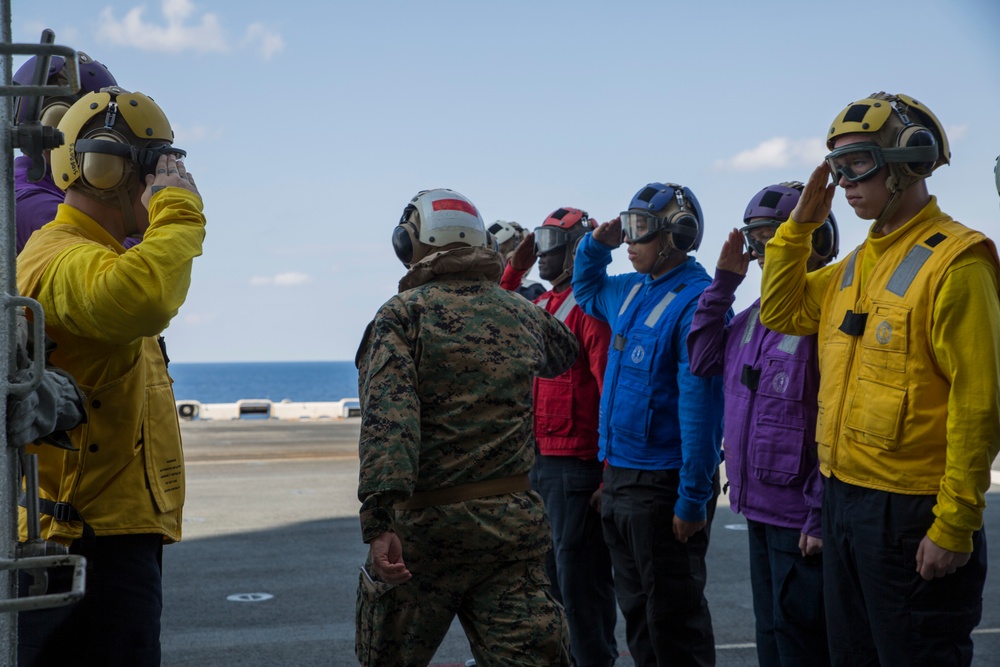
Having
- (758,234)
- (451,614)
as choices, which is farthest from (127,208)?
(758,234)

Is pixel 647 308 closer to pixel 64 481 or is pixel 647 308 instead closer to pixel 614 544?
pixel 614 544

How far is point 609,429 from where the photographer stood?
5094mm

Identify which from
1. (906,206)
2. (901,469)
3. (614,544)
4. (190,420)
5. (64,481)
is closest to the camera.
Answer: (64,481)

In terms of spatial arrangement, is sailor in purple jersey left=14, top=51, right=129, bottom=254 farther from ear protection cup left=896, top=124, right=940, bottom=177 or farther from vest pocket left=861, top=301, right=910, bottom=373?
ear protection cup left=896, top=124, right=940, bottom=177

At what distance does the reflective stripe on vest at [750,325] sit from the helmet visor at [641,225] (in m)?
0.82

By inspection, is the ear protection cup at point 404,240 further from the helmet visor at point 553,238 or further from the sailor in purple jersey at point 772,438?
the helmet visor at point 553,238

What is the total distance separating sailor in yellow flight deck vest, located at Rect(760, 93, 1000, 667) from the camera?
10.5ft

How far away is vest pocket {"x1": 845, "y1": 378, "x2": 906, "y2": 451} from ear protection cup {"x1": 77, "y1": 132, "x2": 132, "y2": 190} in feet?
8.43

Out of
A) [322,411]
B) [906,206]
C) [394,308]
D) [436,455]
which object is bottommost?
[322,411]

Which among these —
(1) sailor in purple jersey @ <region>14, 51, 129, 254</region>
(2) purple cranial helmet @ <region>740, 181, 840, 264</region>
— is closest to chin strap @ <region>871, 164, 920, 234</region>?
(2) purple cranial helmet @ <region>740, 181, 840, 264</region>

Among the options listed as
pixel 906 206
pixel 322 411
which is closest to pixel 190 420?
pixel 322 411

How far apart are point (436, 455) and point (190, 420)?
89.2ft

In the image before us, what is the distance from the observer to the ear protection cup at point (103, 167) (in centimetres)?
316

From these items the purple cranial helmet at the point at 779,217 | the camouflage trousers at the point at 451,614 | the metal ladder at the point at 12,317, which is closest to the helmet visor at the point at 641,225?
the purple cranial helmet at the point at 779,217
